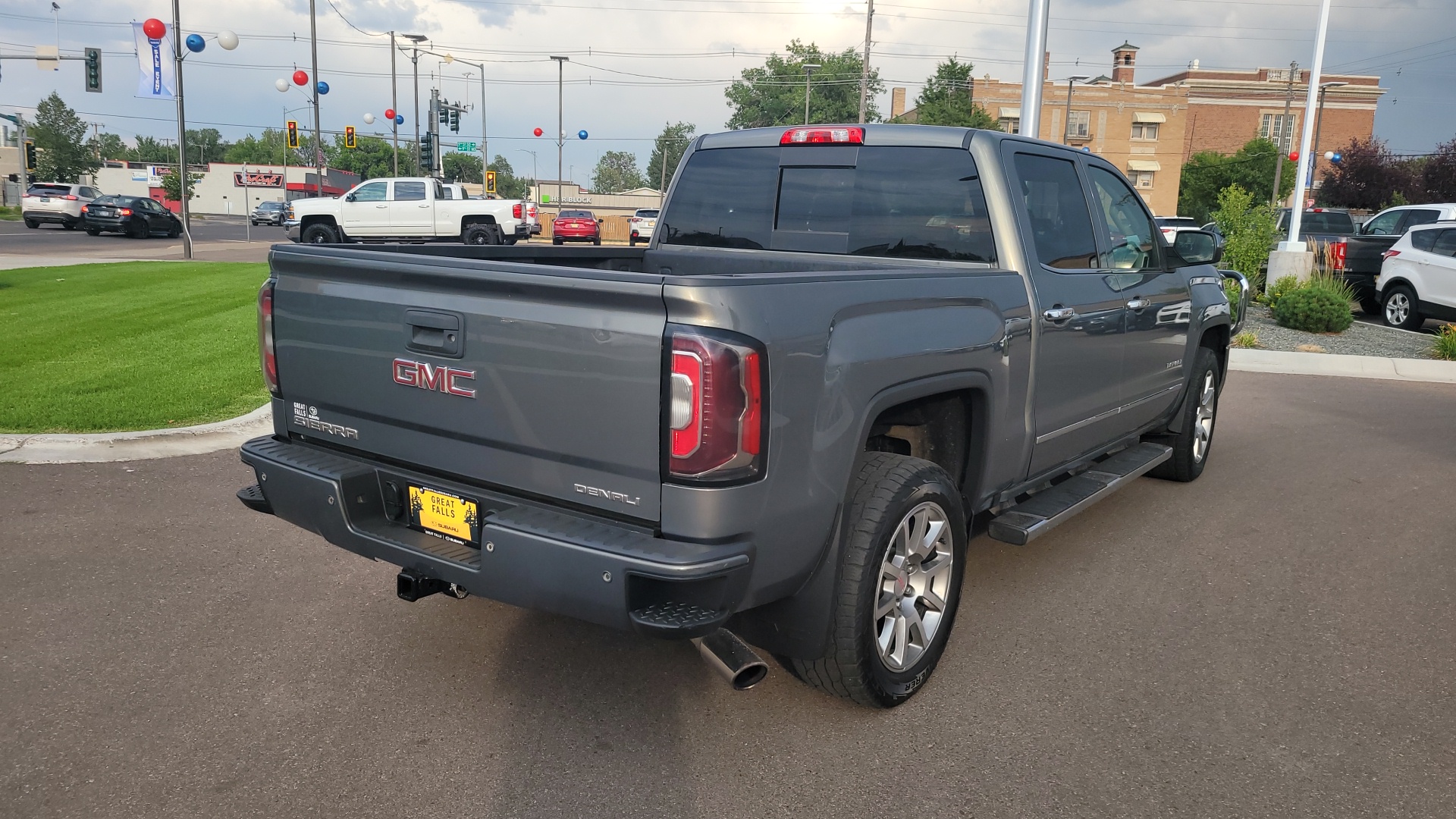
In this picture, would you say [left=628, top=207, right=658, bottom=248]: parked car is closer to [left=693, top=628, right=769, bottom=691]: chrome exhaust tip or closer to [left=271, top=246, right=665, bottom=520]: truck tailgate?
[left=271, top=246, right=665, bottom=520]: truck tailgate

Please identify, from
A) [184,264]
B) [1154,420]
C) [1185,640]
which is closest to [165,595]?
[1185,640]

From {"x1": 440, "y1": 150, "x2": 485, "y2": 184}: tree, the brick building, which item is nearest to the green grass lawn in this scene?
the brick building

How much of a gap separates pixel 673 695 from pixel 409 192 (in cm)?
2535

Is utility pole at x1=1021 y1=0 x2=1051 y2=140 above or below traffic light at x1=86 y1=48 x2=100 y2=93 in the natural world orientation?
below

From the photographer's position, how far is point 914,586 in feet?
12.0

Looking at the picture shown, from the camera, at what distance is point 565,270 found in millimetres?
2906

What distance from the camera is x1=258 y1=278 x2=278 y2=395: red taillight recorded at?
12.3ft

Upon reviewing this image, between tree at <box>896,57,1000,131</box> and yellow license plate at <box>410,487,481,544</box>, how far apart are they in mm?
43580

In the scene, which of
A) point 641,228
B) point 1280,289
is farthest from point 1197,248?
point 641,228

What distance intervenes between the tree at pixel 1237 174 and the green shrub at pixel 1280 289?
1714 inches

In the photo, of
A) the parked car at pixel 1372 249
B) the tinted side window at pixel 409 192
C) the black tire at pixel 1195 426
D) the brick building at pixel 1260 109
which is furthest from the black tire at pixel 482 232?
the brick building at pixel 1260 109

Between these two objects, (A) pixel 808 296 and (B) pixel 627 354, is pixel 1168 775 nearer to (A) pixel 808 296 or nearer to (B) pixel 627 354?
(A) pixel 808 296

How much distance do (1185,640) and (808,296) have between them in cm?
241

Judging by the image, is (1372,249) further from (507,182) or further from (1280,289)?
(507,182)
